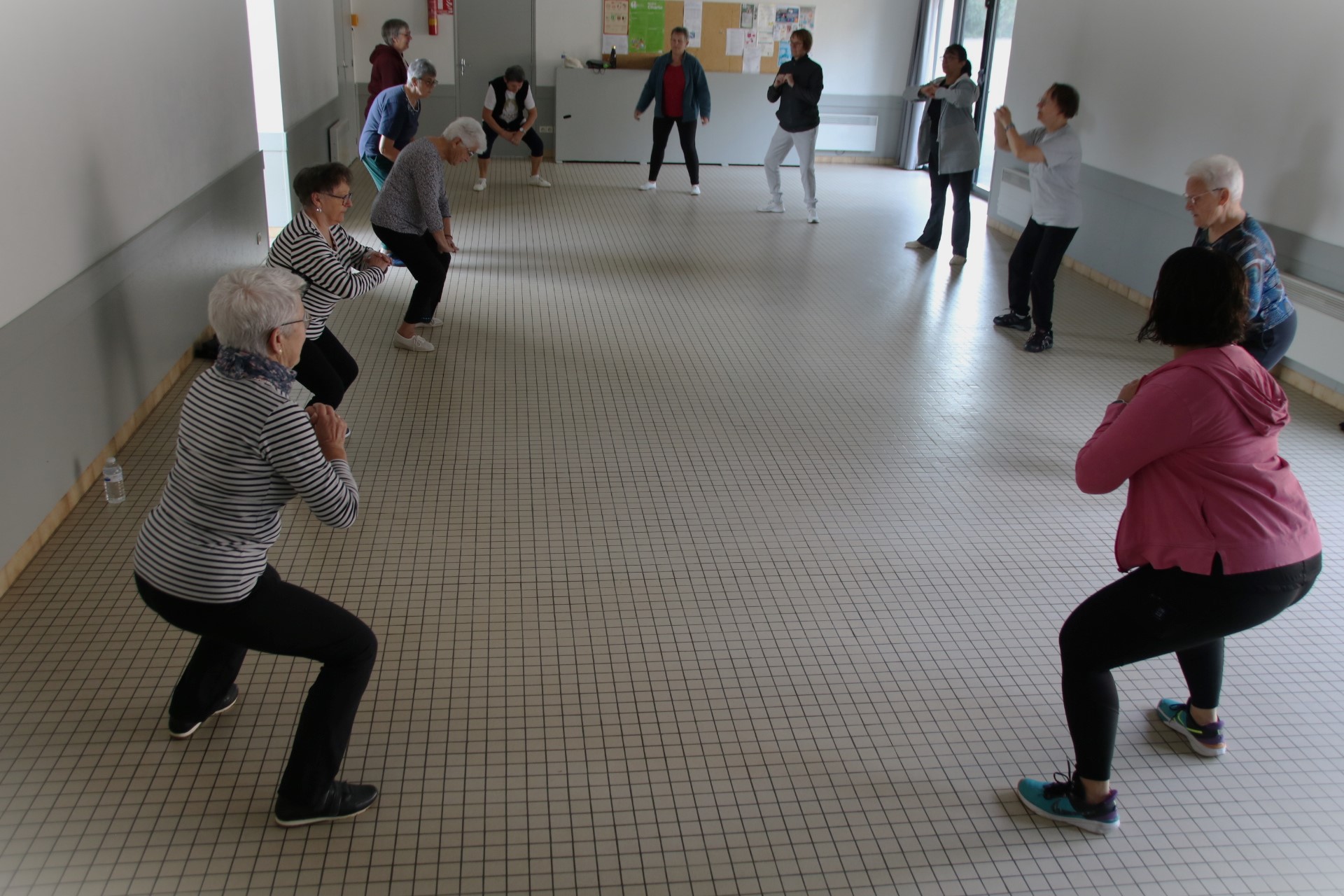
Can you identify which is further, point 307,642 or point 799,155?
point 799,155

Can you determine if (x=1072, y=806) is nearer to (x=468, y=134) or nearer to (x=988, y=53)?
(x=468, y=134)

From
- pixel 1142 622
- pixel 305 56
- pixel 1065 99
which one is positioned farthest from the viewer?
pixel 305 56

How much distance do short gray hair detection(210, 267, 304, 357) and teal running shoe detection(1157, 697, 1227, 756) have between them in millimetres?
2537

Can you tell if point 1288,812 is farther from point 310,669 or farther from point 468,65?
point 468,65

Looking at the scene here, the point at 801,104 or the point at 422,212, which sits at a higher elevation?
the point at 801,104

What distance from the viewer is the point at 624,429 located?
470cm

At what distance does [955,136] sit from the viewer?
7668mm

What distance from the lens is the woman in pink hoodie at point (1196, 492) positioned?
6.99ft

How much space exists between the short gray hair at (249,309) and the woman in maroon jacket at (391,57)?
7201 mm

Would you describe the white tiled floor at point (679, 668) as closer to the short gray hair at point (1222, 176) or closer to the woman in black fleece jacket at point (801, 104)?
the short gray hair at point (1222, 176)

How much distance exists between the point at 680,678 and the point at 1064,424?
9.63ft

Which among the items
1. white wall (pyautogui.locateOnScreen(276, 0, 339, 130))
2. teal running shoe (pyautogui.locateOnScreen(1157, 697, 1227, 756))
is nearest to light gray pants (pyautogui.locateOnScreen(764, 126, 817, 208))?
white wall (pyautogui.locateOnScreen(276, 0, 339, 130))

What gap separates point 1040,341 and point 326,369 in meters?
4.21

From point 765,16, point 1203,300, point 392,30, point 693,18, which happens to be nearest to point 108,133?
point 1203,300
